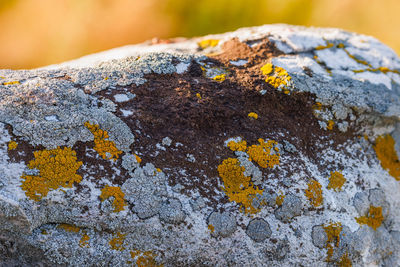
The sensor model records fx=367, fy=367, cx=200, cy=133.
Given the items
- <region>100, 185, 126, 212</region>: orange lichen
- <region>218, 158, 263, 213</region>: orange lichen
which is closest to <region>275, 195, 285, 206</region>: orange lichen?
<region>218, 158, 263, 213</region>: orange lichen

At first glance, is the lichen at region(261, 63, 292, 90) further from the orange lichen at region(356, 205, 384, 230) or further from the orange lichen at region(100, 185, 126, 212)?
the orange lichen at region(100, 185, 126, 212)

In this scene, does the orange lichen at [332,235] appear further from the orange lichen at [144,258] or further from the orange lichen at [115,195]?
the orange lichen at [115,195]

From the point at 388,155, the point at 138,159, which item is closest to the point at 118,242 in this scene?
the point at 138,159

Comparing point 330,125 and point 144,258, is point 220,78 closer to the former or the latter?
point 330,125

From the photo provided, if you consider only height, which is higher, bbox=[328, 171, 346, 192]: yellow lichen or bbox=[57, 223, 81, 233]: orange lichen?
bbox=[328, 171, 346, 192]: yellow lichen

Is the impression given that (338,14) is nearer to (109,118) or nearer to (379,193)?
(379,193)

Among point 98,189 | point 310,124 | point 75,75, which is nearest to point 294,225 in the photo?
point 310,124

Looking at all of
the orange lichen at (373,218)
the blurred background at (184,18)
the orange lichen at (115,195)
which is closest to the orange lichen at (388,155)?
the orange lichen at (373,218)
